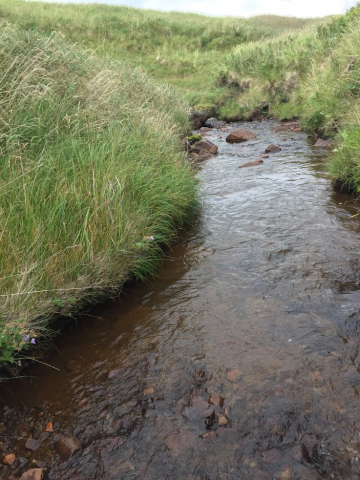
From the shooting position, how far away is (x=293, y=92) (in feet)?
49.1

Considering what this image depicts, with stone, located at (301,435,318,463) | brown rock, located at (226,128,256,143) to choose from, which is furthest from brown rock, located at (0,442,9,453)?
brown rock, located at (226,128,256,143)

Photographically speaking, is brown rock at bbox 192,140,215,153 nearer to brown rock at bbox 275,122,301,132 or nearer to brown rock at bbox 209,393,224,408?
brown rock at bbox 275,122,301,132

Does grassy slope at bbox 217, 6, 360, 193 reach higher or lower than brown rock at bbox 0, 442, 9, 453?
higher

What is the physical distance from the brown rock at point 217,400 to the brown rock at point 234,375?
175 millimetres

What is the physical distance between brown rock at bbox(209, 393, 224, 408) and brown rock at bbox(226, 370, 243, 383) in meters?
0.17

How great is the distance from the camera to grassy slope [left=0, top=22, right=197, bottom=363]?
9.61 feet


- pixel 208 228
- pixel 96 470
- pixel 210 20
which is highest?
pixel 210 20

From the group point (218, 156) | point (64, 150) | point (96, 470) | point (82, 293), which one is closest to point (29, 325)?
point (82, 293)

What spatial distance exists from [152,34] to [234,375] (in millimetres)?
34286

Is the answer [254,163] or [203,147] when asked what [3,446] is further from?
[203,147]

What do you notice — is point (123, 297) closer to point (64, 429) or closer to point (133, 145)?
point (64, 429)

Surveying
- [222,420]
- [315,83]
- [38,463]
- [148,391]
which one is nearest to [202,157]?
[315,83]

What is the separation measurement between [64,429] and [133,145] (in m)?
3.54

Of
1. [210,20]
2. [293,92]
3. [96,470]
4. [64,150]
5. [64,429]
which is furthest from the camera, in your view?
[210,20]
